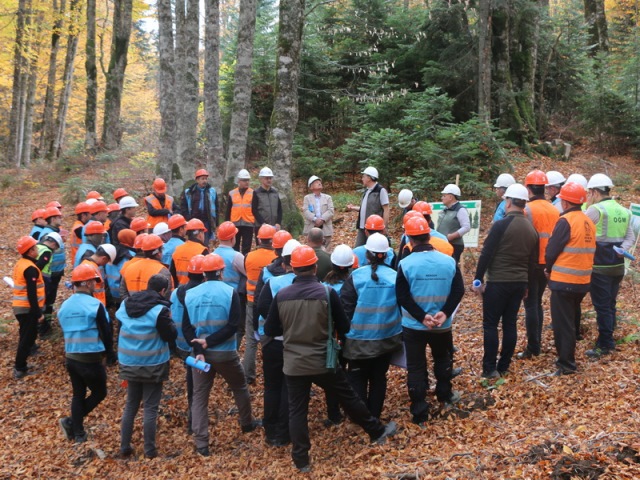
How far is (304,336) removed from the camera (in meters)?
4.96

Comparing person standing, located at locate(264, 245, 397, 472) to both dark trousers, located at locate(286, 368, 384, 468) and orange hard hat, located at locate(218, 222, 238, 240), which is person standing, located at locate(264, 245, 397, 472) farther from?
orange hard hat, located at locate(218, 222, 238, 240)

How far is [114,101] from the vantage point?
2455cm

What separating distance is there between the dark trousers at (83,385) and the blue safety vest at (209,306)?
4.90 ft

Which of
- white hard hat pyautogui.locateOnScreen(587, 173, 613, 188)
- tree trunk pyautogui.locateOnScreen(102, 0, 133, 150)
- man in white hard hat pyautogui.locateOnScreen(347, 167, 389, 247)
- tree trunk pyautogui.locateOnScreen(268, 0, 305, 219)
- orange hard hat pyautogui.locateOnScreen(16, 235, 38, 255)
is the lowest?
orange hard hat pyautogui.locateOnScreen(16, 235, 38, 255)

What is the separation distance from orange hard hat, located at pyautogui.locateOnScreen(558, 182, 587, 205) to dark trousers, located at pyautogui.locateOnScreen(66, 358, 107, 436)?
19.5ft

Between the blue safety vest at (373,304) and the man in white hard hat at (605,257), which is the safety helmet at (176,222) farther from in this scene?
the man in white hard hat at (605,257)

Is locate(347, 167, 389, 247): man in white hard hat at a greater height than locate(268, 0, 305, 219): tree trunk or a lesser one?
lesser

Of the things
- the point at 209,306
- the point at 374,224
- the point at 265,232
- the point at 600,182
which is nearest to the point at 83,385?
the point at 209,306

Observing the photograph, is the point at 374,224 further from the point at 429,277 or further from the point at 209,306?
the point at 209,306

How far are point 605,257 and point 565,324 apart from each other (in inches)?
56.0

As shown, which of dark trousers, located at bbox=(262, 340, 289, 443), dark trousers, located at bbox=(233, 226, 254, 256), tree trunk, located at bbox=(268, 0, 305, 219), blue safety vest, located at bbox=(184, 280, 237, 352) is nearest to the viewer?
blue safety vest, located at bbox=(184, 280, 237, 352)

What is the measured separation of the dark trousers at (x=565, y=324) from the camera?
6.04 meters

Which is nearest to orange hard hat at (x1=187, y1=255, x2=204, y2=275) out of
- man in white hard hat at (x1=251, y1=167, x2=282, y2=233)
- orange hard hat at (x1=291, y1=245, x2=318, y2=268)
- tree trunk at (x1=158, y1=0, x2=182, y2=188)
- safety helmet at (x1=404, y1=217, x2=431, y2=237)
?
orange hard hat at (x1=291, y1=245, x2=318, y2=268)

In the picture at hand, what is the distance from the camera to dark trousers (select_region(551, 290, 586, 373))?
6039 mm
